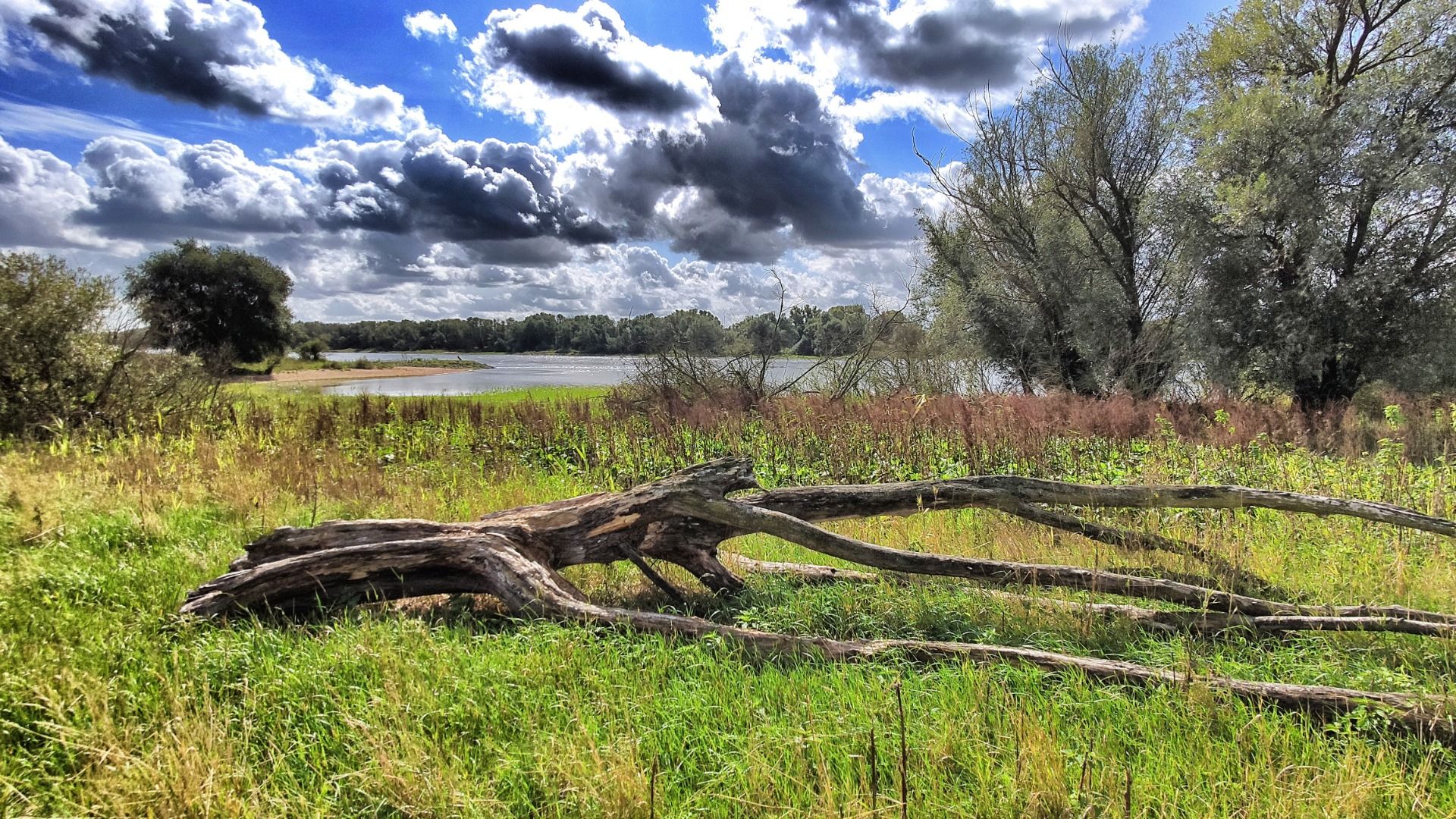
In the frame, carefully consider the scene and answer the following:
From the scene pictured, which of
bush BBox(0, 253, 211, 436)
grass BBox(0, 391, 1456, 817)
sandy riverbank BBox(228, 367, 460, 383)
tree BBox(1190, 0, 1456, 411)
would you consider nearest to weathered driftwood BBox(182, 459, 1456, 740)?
grass BBox(0, 391, 1456, 817)

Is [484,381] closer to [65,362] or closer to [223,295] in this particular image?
[223,295]

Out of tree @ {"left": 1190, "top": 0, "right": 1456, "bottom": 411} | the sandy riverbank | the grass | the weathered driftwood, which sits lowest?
the grass

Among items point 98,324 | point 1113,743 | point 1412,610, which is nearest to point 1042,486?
point 1412,610

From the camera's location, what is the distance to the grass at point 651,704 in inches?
90.0

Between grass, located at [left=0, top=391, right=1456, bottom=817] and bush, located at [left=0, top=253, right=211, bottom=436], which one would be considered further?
bush, located at [left=0, top=253, right=211, bottom=436]

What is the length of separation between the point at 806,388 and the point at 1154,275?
1138cm

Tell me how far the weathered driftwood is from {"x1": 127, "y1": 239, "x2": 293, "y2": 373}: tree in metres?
48.1

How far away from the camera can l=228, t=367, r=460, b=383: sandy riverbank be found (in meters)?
43.8

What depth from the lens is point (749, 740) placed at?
8.36ft

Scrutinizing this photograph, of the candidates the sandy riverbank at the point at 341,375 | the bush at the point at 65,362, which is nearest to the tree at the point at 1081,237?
the bush at the point at 65,362

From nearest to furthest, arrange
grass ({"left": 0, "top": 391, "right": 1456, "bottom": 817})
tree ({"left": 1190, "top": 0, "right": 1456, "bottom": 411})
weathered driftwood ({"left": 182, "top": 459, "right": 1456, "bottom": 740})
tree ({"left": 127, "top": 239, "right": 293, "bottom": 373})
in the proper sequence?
grass ({"left": 0, "top": 391, "right": 1456, "bottom": 817}) < weathered driftwood ({"left": 182, "top": 459, "right": 1456, "bottom": 740}) < tree ({"left": 1190, "top": 0, "right": 1456, "bottom": 411}) < tree ({"left": 127, "top": 239, "right": 293, "bottom": 373})

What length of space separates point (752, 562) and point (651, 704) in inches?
95.1

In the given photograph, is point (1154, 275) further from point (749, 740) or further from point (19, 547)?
point (19, 547)

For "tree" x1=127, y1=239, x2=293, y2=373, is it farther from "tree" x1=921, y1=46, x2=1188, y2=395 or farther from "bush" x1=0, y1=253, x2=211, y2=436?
"tree" x1=921, y1=46, x2=1188, y2=395
